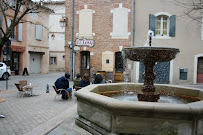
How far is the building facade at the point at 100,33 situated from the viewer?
15.0 meters

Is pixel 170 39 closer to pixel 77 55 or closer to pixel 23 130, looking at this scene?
pixel 77 55

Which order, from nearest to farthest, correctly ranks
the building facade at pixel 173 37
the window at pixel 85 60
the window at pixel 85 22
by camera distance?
the building facade at pixel 173 37
the window at pixel 85 22
the window at pixel 85 60

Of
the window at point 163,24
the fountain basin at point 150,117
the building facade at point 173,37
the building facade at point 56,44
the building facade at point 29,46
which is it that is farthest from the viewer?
the building facade at point 56,44

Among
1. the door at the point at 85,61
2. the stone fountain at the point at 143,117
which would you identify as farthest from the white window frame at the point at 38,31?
the stone fountain at the point at 143,117

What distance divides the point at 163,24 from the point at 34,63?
16.5 meters

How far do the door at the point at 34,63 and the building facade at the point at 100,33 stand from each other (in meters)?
9.28

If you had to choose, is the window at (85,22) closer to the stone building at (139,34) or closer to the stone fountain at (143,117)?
the stone building at (139,34)

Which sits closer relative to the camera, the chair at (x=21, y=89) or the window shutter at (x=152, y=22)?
the chair at (x=21, y=89)

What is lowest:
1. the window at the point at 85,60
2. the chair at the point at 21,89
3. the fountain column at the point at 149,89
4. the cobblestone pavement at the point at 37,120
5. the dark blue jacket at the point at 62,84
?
the cobblestone pavement at the point at 37,120

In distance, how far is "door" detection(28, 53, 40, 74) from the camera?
23.2 metres

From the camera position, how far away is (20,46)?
2081 cm

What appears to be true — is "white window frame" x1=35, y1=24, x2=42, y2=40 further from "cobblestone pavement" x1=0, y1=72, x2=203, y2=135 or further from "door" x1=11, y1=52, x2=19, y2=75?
"cobblestone pavement" x1=0, y1=72, x2=203, y2=135

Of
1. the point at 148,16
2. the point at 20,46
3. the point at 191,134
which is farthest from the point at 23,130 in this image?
the point at 20,46

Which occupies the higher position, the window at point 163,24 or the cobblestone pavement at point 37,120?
the window at point 163,24
